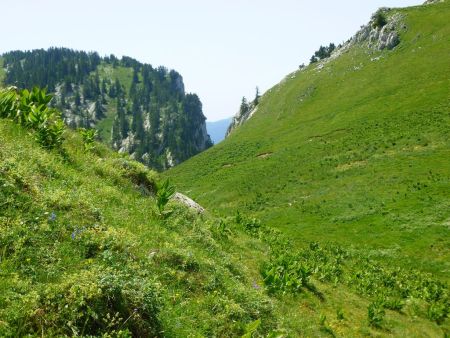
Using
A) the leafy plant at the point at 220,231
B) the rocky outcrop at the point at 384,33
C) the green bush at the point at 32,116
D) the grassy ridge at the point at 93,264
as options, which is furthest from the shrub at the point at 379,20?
the green bush at the point at 32,116

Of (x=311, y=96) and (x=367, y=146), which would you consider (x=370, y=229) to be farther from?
(x=311, y=96)

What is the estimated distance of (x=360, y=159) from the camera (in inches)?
2066

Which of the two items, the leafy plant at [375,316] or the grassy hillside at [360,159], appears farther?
the grassy hillside at [360,159]

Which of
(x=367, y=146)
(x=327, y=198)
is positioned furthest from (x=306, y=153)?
(x=327, y=198)

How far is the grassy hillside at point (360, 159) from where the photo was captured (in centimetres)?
3447

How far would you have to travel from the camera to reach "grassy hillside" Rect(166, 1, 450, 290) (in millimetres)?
34469

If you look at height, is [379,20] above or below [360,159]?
above

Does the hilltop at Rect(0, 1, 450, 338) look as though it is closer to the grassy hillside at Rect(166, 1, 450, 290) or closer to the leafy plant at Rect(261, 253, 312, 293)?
the leafy plant at Rect(261, 253, 312, 293)

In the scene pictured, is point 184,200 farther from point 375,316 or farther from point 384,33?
point 384,33

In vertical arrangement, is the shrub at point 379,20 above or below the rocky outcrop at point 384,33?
above

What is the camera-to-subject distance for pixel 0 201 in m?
6.46

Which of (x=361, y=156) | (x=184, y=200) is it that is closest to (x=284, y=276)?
(x=184, y=200)

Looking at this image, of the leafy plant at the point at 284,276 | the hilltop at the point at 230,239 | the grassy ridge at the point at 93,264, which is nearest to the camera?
the grassy ridge at the point at 93,264

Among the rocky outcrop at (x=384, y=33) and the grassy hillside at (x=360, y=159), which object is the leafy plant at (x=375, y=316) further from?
the rocky outcrop at (x=384, y=33)
